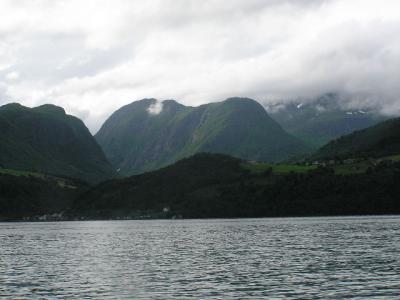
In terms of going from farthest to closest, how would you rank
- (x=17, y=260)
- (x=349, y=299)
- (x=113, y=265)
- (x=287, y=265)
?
(x=17, y=260), (x=113, y=265), (x=287, y=265), (x=349, y=299)

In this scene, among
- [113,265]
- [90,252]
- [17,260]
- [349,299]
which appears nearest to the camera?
[349,299]

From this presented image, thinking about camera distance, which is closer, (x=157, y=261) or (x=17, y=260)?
(x=157, y=261)

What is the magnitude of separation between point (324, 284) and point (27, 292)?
3114cm

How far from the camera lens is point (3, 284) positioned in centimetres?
6938

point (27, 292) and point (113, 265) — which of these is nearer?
point (27, 292)

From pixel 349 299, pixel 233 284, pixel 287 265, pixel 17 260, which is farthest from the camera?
pixel 17 260

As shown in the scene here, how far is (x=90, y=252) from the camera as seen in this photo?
116188mm

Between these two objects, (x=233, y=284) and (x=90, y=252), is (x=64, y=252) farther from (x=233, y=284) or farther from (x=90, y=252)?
(x=233, y=284)

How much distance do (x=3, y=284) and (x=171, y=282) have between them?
19.5 meters

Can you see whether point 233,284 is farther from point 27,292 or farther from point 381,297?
point 27,292

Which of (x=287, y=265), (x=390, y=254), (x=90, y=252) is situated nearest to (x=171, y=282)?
(x=287, y=265)

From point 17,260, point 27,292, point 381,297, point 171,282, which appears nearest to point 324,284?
point 381,297

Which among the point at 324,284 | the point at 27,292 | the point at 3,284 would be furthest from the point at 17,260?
the point at 324,284

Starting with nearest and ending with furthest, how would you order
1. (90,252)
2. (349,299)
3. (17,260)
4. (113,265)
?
(349,299) < (113,265) < (17,260) < (90,252)
